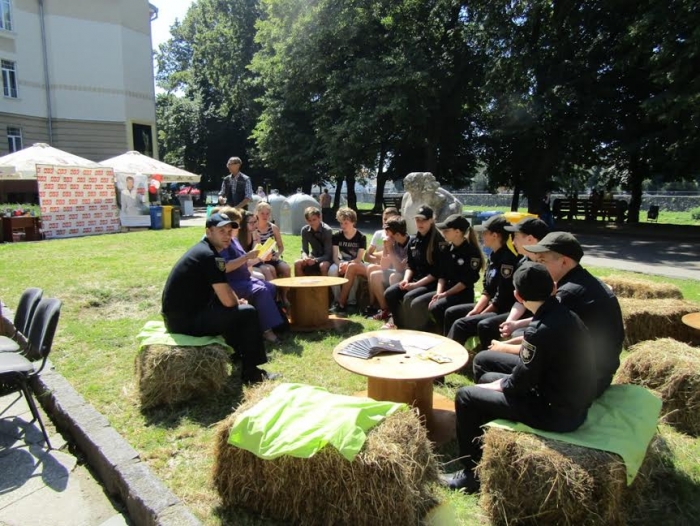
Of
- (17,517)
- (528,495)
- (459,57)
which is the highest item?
(459,57)

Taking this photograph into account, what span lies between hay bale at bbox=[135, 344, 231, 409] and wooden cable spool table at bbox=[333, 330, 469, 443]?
1.16 metres

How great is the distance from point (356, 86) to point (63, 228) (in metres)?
11.7

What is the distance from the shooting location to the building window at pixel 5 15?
25750 mm

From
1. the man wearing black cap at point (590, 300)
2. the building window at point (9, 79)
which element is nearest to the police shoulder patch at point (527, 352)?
the man wearing black cap at point (590, 300)

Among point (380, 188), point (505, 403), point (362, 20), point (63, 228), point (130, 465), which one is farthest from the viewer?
point (380, 188)

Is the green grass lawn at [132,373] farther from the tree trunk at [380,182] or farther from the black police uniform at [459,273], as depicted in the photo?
the tree trunk at [380,182]

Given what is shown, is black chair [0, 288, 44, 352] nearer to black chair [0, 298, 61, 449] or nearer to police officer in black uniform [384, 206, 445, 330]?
black chair [0, 298, 61, 449]

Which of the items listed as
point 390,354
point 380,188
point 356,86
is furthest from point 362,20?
point 390,354

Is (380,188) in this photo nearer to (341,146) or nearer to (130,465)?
(341,146)

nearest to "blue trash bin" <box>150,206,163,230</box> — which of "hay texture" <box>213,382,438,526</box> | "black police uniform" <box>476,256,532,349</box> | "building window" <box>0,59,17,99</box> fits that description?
"building window" <box>0,59,17,99</box>

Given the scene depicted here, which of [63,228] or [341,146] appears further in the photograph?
[341,146]

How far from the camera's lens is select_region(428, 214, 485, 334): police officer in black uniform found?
5168 millimetres

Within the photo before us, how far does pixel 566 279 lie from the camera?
10.2ft

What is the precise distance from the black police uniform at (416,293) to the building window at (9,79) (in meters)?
28.8
